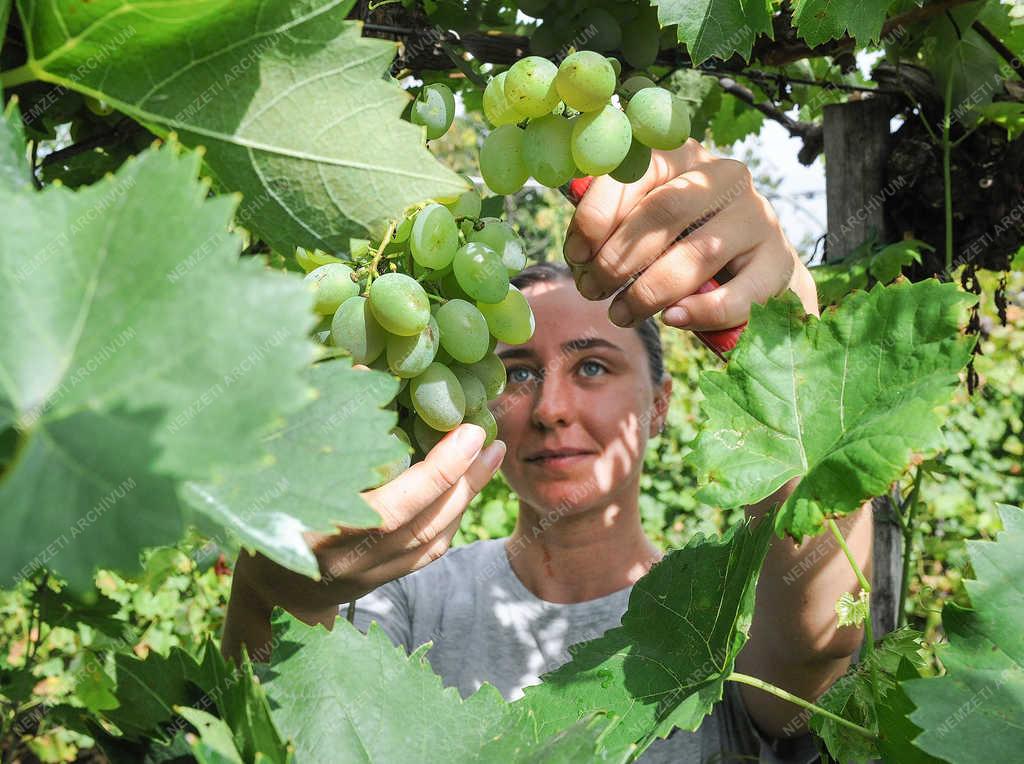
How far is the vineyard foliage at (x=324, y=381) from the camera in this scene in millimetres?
301

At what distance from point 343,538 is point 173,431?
1.30 feet

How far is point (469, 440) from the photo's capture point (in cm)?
69


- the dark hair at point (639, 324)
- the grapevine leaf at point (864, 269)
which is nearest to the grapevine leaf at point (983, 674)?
the grapevine leaf at point (864, 269)

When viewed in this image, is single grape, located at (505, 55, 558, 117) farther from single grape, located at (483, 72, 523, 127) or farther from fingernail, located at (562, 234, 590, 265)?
fingernail, located at (562, 234, 590, 265)

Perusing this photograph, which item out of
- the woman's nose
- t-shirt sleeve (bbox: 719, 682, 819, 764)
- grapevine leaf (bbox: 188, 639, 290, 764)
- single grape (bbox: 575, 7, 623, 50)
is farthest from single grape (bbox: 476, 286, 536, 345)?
t-shirt sleeve (bbox: 719, 682, 819, 764)

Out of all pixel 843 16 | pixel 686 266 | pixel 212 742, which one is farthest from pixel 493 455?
pixel 843 16

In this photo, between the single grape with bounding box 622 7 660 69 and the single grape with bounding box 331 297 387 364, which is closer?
the single grape with bounding box 331 297 387 364

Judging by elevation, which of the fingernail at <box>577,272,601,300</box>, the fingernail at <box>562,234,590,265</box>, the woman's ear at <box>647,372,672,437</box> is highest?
the fingernail at <box>562,234,590,265</box>

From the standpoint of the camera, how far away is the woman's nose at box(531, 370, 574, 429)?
1.73 m

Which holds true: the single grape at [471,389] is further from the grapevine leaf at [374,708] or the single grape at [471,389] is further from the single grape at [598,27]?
the single grape at [598,27]

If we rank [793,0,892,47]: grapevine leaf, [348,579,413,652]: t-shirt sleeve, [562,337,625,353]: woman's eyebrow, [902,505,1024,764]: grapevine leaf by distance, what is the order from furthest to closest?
[562,337,625,353]: woman's eyebrow, [348,579,413,652]: t-shirt sleeve, [793,0,892,47]: grapevine leaf, [902,505,1024,764]: grapevine leaf

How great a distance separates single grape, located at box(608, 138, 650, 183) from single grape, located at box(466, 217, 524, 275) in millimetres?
107

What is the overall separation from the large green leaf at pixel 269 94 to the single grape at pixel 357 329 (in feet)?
0.45

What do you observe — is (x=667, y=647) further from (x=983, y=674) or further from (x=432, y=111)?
(x=432, y=111)
